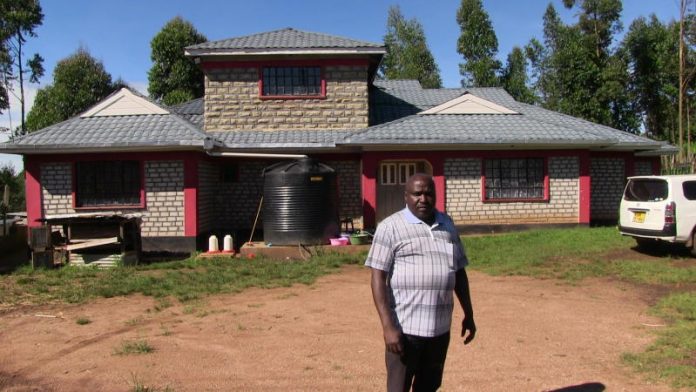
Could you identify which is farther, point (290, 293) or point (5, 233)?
point (5, 233)

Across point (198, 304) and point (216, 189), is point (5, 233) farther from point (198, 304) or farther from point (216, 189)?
point (198, 304)

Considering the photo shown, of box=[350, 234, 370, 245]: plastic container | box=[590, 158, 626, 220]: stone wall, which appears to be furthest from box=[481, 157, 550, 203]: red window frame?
box=[350, 234, 370, 245]: plastic container

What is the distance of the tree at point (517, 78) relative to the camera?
125ft

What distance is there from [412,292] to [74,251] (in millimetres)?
11122

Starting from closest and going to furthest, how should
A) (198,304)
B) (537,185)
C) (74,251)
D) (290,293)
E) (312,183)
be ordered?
(198,304)
(290,293)
(74,251)
(312,183)
(537,185)

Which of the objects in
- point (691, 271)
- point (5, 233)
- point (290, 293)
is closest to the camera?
point (290, 293)

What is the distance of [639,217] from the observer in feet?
38.4

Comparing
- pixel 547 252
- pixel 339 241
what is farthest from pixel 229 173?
pixel 547 252

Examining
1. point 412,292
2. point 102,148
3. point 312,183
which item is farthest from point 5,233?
point 412,292

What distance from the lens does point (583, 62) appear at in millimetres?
31016

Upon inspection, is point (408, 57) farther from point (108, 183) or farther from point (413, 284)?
point (413, 284)

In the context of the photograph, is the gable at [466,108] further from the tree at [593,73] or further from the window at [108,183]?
the tree at [593,73]

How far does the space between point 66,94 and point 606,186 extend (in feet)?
87.1

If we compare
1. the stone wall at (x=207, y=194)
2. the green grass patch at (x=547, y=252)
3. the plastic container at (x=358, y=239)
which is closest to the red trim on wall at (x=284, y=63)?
the stone wall at (x=207, y=194)
